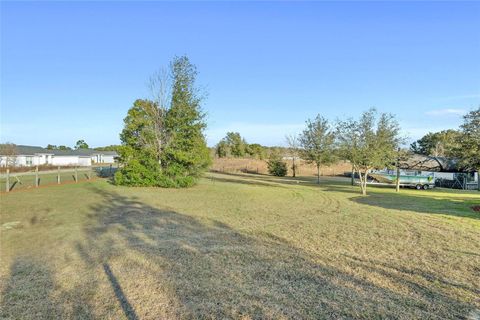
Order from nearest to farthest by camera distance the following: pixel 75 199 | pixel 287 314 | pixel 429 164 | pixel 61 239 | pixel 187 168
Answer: pixel 287 314 < pixel 61 239 < pixel 75 199 < pixel 187 168 < pixel 429 164

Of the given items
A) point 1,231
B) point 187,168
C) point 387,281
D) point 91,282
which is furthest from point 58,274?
point 187,168

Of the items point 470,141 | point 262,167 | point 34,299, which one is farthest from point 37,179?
point 262,167

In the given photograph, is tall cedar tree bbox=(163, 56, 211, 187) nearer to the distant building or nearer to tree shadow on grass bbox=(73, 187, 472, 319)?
tree shadow on grass bbox=(73, 187, 472, 319)

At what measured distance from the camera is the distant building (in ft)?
140

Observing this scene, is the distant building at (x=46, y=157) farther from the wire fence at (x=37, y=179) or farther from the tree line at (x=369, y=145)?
the tree line at (x=369, y=145)

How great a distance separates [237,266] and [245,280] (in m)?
0.65

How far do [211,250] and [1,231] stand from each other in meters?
5.84

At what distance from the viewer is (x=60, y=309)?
→ 392 centimetres

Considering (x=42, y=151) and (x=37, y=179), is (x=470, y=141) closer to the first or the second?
(x=37, y=179)

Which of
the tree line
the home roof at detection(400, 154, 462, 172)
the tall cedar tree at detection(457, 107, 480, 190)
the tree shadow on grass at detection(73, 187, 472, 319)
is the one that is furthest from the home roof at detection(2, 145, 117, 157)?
the tall cedar tree at detection(457, 107, 480, 190)

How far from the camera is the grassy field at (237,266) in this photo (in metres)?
3.94

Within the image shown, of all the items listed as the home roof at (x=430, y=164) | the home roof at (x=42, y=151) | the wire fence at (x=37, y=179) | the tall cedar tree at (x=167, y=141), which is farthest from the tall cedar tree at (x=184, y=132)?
the home roof at (x=42, y=151)

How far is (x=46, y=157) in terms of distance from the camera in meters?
53.4

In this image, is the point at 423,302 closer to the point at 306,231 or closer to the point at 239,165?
the point at 306,231
